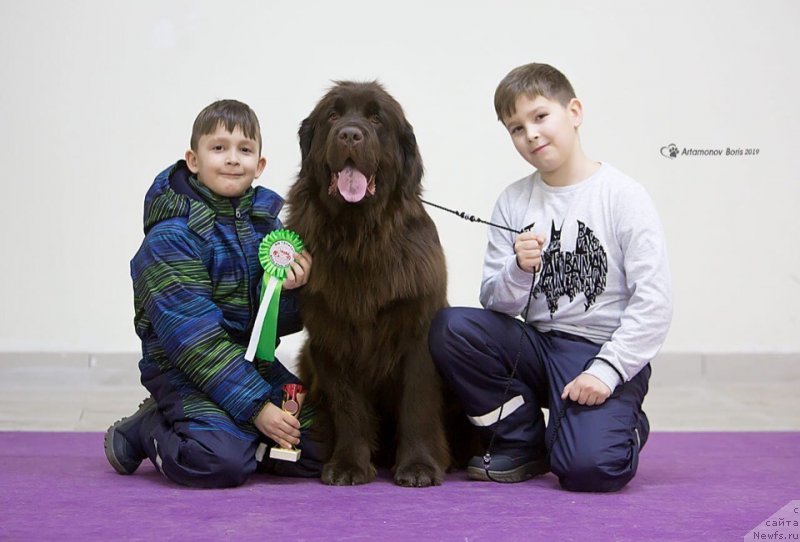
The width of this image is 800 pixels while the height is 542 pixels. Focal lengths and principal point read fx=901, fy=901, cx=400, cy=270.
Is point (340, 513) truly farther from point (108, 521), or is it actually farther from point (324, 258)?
point (324, 258)

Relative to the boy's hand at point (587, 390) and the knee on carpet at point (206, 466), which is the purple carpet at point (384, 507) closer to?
the knee on carpet at point (206, 466)

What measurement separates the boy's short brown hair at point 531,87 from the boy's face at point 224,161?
0.67m

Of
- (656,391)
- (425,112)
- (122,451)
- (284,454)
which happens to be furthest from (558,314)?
(425,112)

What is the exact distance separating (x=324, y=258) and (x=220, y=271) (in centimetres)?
28

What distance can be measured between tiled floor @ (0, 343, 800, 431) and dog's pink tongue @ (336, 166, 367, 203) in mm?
1647

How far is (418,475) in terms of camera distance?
6.95 feet

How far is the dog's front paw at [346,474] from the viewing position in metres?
2.13

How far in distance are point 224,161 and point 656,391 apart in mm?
2900

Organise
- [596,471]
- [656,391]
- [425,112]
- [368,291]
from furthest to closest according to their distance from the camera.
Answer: [425,112] → [656,391] → [368,291] → [596,471]

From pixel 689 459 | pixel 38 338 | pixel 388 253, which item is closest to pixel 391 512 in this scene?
pixel 388 253

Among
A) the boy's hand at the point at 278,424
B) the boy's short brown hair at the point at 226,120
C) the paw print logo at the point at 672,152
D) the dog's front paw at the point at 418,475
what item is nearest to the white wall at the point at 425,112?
the paw print logo at the point at 672,152

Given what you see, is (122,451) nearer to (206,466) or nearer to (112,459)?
(112,459)

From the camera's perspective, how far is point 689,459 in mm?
2617

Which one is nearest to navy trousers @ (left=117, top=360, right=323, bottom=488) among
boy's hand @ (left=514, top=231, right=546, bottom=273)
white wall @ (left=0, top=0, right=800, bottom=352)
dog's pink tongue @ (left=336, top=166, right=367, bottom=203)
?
dog's pink tongue @ (left=336, top=166, right=367, bottom=203)
